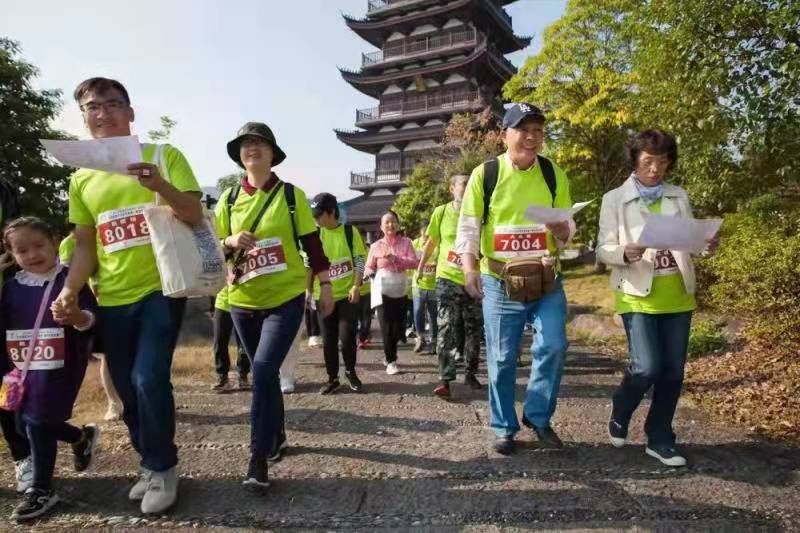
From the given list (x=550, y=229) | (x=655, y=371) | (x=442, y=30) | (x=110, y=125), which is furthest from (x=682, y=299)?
(x=442, y=30)

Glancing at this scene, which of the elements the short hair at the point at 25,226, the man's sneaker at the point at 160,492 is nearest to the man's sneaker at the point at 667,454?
the man's sneaker at the point at 160,492

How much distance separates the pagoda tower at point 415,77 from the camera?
29578mm

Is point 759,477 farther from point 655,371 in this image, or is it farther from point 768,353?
point 768,353

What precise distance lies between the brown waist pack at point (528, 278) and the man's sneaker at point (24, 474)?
8.76ft

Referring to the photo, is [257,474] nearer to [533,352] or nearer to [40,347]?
[40,347]

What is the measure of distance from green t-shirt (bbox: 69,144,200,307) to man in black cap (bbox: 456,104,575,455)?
65.6 inches

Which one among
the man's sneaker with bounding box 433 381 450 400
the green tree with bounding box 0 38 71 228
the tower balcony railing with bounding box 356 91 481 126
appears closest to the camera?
the man's sneaker with bounding box 433 381 450 400

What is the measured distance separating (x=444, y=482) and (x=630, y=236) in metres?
1.74

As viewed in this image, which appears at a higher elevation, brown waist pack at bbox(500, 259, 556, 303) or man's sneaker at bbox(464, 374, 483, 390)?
brown waist pack at bbox(500, 259, 556, 303)

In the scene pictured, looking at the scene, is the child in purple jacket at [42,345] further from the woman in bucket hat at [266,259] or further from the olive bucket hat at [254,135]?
the olive bucket hat at [254,135]

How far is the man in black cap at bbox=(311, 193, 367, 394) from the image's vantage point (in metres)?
4.86

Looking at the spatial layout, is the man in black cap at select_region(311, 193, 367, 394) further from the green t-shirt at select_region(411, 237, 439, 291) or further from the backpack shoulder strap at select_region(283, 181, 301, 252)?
the backpack shoulder strap at select_region(283, 181, 301, 252)

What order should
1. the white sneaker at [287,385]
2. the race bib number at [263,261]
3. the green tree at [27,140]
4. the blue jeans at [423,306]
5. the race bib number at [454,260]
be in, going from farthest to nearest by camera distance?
the green tree at [27,140] → the blue jeans at [423,306] → the white sneaker at [287,385] → the race bib number at [454,260] → the race bib number at [263,261]

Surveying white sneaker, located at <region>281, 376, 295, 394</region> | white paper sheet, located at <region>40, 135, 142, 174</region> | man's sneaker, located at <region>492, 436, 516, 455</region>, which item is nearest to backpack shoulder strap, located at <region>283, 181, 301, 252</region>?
white paper sheet, located at <region>40, 135, 142, 174</region>
